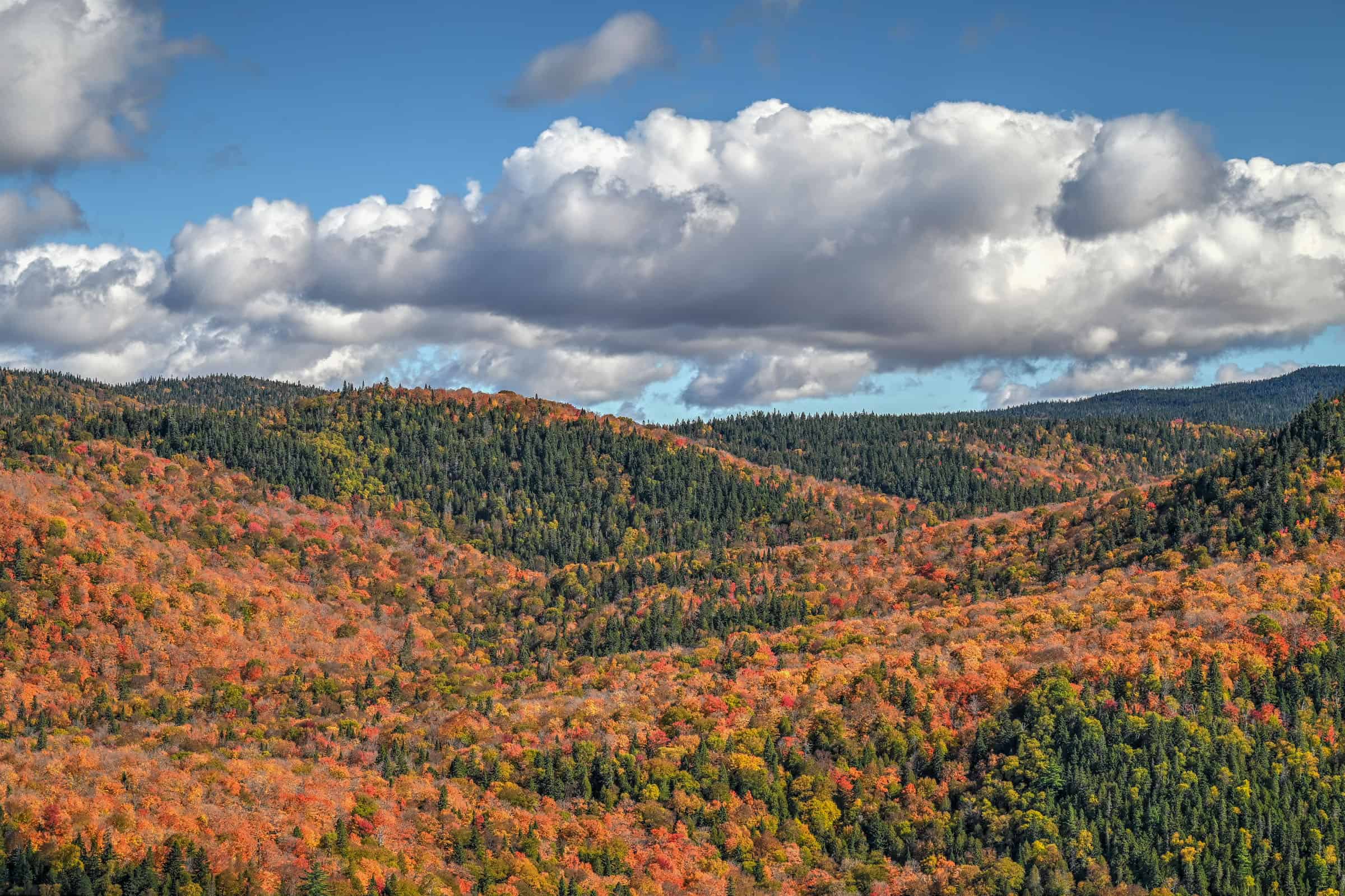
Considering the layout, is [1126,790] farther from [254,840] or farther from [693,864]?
[254,840]

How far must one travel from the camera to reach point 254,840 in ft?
398

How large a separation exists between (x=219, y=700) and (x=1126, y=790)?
148 m

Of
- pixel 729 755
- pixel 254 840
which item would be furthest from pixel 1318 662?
pixel 254 840

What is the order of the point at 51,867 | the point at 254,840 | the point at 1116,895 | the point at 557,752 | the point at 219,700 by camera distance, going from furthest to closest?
the point at 219,700
the point at 557,752
the point at 1116,895
the point at 254,840
the point at 51,867

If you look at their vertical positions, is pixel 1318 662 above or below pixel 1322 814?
above

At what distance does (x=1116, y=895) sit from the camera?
139625mm

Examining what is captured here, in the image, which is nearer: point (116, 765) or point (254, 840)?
point (254, 840)

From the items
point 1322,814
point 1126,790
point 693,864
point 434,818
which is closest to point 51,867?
point 434,818

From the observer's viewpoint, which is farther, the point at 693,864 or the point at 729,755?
the point at 729,755

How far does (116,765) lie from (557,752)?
191 ft

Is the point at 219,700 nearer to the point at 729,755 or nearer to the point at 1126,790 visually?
the point at 729,755

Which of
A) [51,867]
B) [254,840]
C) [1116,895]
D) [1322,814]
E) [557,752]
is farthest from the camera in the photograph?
[557,752]

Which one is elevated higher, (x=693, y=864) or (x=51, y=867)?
(x=51, y=867)

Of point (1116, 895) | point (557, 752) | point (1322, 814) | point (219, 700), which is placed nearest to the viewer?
point (1116, 895)
